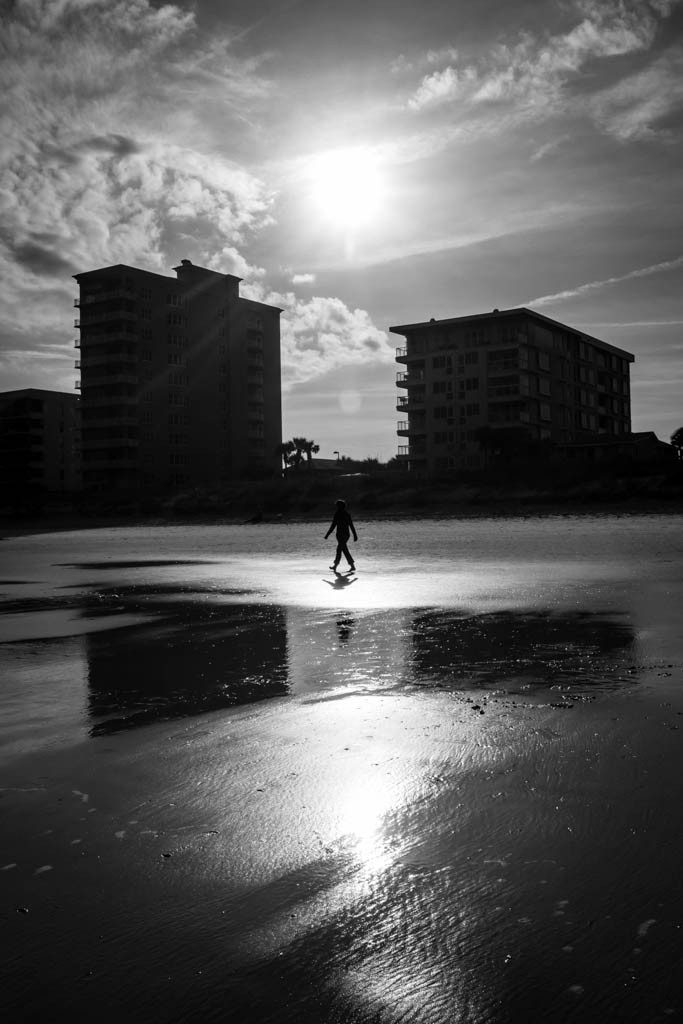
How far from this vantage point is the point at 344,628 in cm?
1258

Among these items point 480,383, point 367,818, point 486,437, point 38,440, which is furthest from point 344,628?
point 38,440

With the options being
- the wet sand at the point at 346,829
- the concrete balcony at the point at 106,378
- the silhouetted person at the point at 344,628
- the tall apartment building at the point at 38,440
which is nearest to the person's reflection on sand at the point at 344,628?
the silhouetted person at the point at 344,628

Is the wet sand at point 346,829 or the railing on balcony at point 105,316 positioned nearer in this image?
the wet sand at point 346,829

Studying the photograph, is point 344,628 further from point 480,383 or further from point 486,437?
point 480,383

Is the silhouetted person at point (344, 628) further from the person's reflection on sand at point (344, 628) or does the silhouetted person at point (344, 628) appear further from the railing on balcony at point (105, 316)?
the railing on balcony at point (105, 316)

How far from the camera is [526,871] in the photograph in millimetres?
4148

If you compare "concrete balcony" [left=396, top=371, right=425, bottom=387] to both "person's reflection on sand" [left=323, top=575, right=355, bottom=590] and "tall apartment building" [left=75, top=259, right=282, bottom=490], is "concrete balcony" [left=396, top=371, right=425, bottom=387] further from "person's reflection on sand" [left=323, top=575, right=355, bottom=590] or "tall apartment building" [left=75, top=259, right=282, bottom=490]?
"person's reflection on sand" [left=323, top=575, right=355, bottom=590]

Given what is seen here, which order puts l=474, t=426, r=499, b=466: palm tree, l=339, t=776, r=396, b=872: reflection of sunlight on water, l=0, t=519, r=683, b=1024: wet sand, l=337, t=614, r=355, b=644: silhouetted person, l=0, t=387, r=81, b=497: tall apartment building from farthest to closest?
1. l=0, t=387, r=81, b=497: tall apartment building
2. l=474, t=426, r=499, b=466: palm tree
3. l=337, t=614, r=355, b=644: silhouetted person
4. l=339, t=776, r=396, b=872: reflection of sunlight on water
5. l=0, t=519, r=683, b=1024: wet sand

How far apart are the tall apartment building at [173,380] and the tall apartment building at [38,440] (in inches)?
1011

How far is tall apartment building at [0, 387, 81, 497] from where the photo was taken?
131 meters

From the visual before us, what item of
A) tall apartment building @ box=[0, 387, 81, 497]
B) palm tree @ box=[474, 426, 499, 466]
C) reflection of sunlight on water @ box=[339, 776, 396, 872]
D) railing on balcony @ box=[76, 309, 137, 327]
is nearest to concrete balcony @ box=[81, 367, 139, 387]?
railing on balcony @ box=[76, 309, 137, 327]

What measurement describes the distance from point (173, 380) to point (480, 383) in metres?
39.1

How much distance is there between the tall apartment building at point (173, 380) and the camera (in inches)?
4072

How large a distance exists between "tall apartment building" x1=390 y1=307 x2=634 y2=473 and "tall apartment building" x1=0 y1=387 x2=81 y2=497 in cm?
5449
